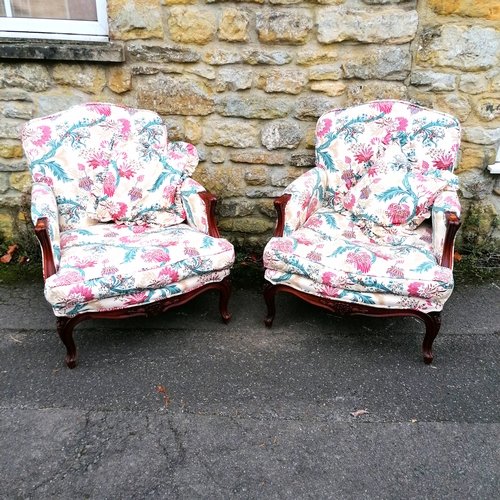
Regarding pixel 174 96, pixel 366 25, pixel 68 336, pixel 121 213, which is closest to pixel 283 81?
pixel 366 25

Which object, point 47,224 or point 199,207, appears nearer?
point 47,224

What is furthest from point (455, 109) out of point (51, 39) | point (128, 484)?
point (128, 484)

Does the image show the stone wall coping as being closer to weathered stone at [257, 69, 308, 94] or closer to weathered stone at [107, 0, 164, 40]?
weathered stone at [107, 0, 164, 40]

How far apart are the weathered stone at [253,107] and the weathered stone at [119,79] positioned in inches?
23.2

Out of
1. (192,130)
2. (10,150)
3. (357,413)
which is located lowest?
(357,413)

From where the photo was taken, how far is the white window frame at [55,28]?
295cm

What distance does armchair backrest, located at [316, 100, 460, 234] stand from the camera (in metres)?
2.57

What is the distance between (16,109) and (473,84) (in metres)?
2.93

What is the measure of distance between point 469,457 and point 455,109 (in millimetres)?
2114

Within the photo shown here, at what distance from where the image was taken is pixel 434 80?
2898 millimetres

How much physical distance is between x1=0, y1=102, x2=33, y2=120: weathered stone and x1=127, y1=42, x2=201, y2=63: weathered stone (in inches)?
30.0

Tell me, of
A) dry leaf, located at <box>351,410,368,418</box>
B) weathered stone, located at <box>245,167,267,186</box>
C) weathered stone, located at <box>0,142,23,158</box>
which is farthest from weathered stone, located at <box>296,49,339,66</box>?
dry leaf, located at <box>351,410,368,418</box>

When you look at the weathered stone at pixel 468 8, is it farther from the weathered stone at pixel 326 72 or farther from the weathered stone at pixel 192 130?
the weathered stone at pixel 192 130

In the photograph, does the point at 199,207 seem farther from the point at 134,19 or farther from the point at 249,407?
the point at 134,19
